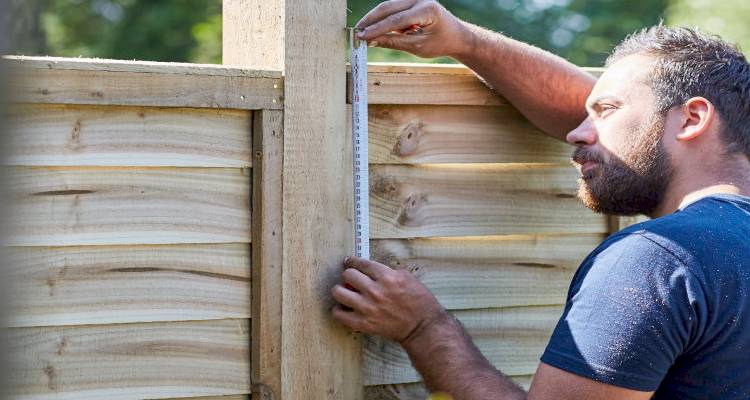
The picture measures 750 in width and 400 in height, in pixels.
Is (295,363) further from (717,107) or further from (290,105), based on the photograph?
(717,107)

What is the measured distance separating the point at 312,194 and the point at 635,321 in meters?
0.77

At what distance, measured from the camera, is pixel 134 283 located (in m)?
2.05

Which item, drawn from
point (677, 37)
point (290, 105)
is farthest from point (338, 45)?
point (677, 37)

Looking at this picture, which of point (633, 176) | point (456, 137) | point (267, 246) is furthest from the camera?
point (456, 137)

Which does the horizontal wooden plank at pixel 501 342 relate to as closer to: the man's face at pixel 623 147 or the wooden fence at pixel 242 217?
the wooden fence at pixel 242 217

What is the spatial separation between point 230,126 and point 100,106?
291mm

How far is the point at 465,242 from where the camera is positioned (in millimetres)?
2539

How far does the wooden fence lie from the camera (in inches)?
77.7

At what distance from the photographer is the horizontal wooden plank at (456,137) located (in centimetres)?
A: 239

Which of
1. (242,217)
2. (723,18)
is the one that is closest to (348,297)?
(242,217)

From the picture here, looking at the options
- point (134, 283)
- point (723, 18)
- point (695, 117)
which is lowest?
point (134, 283)

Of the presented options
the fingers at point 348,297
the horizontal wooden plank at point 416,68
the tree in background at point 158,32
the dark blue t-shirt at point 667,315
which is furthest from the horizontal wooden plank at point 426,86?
the tree in background at point 158,32

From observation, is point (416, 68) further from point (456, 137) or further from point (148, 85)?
point (148, 85)

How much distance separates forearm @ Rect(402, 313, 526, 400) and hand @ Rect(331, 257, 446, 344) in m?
0.03
